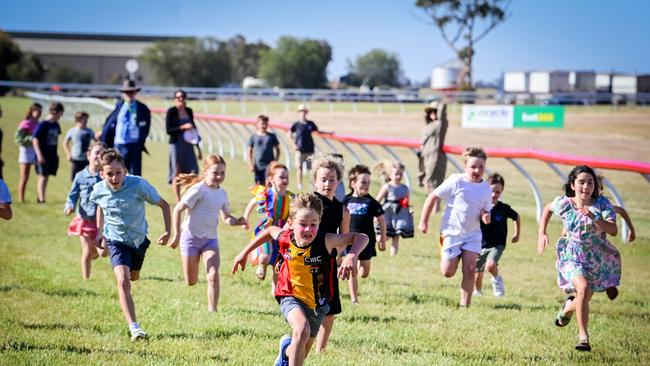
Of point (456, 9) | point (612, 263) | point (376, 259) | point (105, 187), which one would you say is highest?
point (456, 9)

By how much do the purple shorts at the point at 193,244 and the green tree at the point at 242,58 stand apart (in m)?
111

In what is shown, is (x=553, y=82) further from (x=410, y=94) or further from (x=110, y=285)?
(x=110, y=285)

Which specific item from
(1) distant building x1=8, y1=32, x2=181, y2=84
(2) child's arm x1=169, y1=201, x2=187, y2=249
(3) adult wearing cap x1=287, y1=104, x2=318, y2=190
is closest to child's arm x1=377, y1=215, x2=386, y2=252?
(2) child's arm x1=169, y1=201, x2=187, y2=249

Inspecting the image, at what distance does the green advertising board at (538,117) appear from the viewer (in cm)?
4878

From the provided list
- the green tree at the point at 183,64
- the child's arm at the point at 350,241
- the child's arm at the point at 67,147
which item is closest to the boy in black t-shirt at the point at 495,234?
the child's arm at the point at 350,241

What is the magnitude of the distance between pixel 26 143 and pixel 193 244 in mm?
10151

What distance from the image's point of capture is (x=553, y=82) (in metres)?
72.6

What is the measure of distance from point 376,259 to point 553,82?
62921 millimetres

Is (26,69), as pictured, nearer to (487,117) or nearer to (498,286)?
(487,117)

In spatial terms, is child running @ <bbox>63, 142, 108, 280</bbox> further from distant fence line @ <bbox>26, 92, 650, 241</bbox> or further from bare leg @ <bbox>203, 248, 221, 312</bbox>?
distant fence line @ <bbox>26, 92, 650, 241</bbox>

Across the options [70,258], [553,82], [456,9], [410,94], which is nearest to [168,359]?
[70,258]

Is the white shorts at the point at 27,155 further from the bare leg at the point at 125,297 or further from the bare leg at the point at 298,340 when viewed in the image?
the bare leg at the point at 298,340

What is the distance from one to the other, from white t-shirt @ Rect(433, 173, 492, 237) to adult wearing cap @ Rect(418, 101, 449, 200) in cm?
815

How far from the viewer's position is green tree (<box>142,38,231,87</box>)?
10594 centimetres
